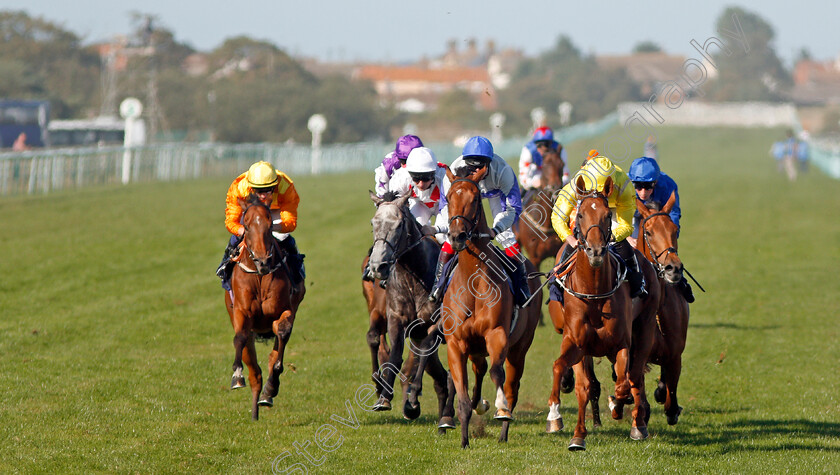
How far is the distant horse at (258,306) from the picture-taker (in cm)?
873

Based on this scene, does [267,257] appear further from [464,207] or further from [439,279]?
[464,207]

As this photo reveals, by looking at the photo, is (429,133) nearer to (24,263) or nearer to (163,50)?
(163,50)

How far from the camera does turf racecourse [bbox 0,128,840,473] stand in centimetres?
759

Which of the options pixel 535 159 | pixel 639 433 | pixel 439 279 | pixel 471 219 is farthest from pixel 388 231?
pixel 535 159

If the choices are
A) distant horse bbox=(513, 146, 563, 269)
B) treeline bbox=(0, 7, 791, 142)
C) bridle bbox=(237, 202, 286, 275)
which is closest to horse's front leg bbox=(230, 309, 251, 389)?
bridle bbox=(237, 202, 286, 275)

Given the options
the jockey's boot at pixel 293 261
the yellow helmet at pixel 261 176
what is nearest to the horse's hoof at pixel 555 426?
the jockey's boot at pixel 293 261

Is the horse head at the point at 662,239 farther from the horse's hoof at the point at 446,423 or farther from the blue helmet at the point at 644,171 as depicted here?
the horse's hoof at the point at 446,423

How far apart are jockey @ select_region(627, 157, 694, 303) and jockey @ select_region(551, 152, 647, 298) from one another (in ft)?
1.79

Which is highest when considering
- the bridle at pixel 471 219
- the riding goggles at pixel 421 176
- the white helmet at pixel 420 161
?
the white helmet at pixel 420 161

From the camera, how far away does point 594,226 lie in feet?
23.5

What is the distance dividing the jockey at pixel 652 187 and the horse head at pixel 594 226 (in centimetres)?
131

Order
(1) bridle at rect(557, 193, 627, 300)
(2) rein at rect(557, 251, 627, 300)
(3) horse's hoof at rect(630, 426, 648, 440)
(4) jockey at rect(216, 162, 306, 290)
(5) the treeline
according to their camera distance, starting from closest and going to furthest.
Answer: (1) bridle at rect(557, 193, 627, 300), (2) rein at rect(557, 251, 627, 300), (3) horse's hoof at rect(630, 426, 648, 440), (4) jockey at rect(216, 162, 306, 290), (5) the treeline

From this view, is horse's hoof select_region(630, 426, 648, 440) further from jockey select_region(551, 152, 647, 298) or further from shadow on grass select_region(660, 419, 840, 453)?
jockey select_region(551, 152, 647, 298)

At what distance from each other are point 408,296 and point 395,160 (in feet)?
4.93
